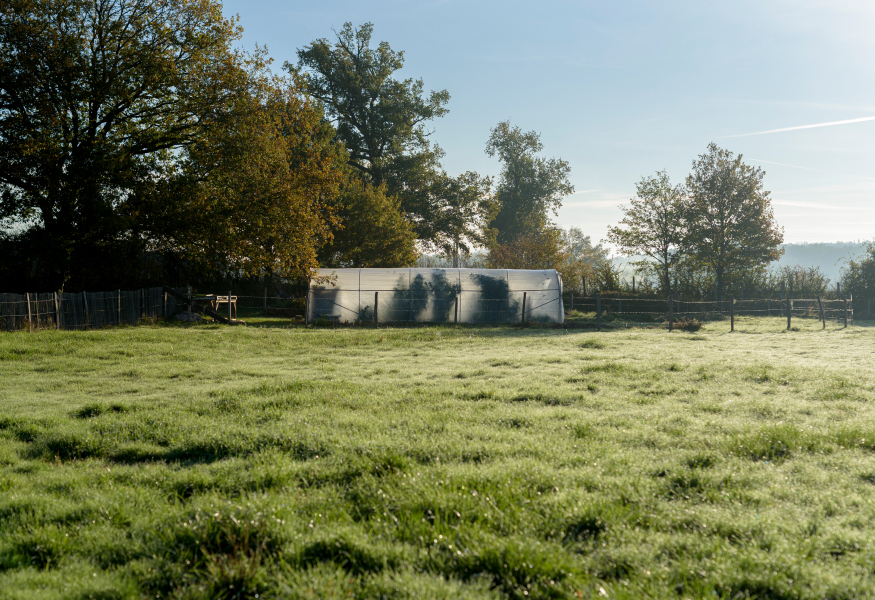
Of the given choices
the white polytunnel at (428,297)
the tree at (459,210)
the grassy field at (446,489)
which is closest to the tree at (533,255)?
the tree at (459,210)

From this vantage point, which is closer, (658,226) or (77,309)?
(77,309)

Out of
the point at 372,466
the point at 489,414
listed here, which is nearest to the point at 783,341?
the point at 489,414

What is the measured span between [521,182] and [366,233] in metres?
32.4

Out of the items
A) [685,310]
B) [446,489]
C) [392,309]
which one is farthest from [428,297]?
[446,489]

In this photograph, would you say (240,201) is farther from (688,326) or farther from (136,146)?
(688,326)

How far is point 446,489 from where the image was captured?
156 inches

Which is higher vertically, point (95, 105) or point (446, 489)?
point (95, 105)

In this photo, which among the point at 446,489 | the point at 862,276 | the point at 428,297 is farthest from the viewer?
the point at 862,276

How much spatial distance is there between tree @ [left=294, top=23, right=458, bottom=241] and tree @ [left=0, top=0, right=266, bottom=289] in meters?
19.4

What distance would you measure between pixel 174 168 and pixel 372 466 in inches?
917

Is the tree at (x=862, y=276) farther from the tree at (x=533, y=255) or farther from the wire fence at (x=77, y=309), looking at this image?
the wire fence at (x=77, y=309)

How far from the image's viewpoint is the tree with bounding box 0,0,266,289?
20.2 metres

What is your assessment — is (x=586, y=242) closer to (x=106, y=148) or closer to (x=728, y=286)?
(x=728, y=286)

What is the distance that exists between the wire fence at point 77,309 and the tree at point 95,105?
2.51 meters
